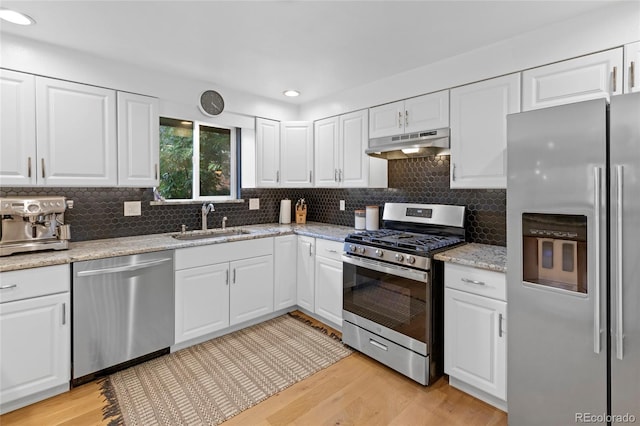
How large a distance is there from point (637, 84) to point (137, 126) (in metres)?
3.41

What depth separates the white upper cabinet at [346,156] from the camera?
3121mm

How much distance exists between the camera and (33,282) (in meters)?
1.97

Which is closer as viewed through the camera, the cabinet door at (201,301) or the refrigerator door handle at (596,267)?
the refrigerator door handle at (596,267)

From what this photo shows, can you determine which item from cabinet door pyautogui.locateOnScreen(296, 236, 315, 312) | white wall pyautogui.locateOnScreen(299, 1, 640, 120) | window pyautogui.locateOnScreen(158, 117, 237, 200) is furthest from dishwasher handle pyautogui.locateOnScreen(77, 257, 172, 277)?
white wall pyautogui.locateOnScreen(299, 1, 640, 120)

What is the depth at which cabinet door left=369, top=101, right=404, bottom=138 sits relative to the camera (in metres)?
2.80

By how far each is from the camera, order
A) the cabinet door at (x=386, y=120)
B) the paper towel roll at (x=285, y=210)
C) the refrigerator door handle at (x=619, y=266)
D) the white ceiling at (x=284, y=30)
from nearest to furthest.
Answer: the refrigerator door handle at (x=619, y=266)
the white ceiling at (x=284, y=30)
the cabinet door at (x=386, y=120)
the paper towel roll at (x=285, y=210)

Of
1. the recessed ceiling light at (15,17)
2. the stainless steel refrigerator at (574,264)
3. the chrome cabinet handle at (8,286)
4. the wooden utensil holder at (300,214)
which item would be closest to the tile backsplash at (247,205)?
the wooden utensil holder at (300,214)

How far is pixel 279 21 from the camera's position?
1.95 m

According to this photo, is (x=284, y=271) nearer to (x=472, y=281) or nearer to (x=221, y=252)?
(x=221, y=252)

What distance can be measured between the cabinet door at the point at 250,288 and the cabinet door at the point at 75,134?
1.31 metres

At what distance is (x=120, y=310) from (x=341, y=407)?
68.1 inches

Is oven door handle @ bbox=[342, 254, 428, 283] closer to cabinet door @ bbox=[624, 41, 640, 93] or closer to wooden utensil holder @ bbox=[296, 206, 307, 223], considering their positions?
wooden utensil holder @ bbox=[296, 206, 307, 223]

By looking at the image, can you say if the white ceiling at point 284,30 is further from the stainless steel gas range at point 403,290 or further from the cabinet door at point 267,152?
the stainless steel gas range at point 403,290

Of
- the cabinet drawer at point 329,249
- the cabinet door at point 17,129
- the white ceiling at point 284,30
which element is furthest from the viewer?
the cabinet drawer at point 329,249
